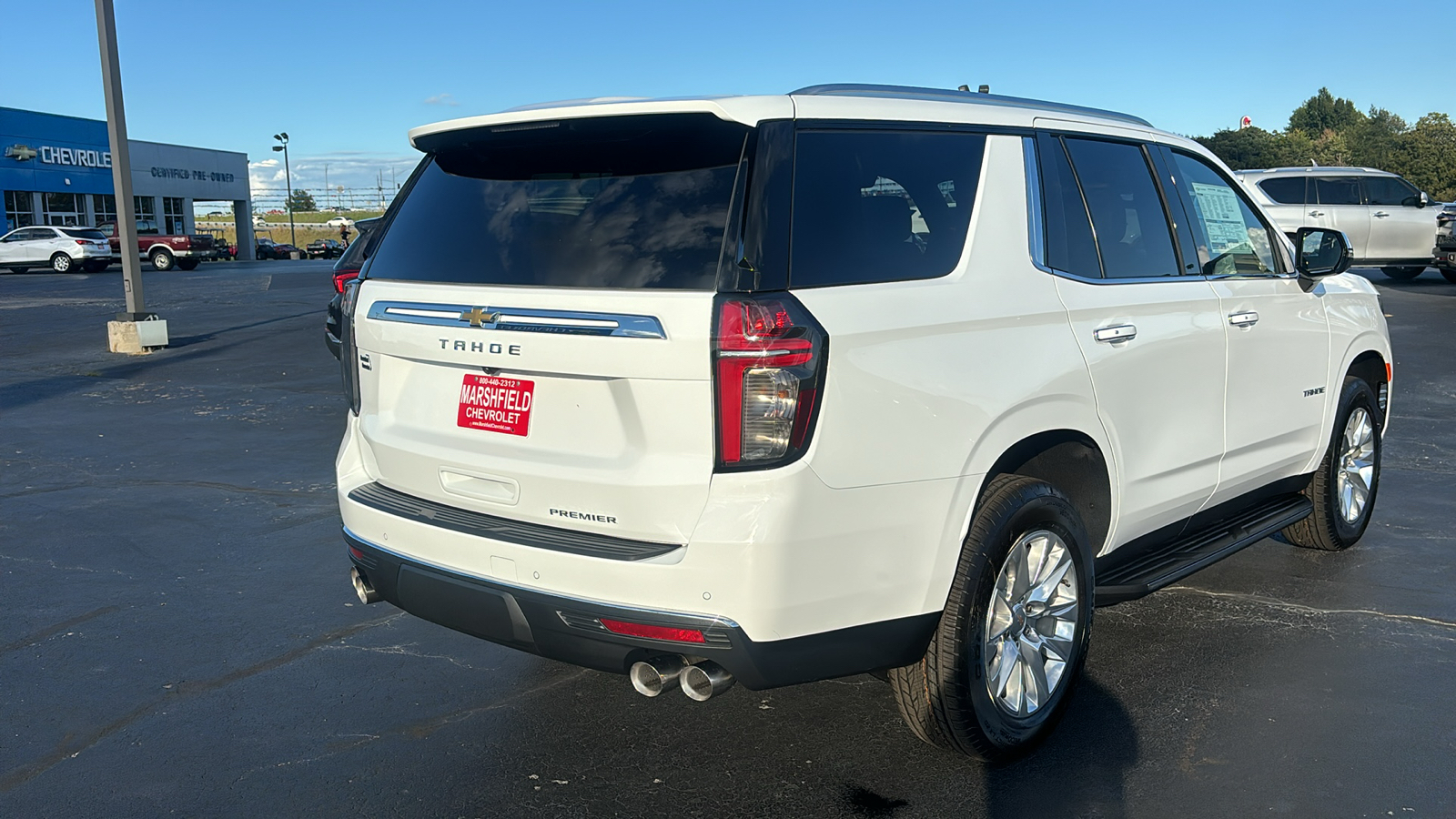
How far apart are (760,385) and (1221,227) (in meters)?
2.78

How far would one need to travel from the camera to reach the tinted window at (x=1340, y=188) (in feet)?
75.1

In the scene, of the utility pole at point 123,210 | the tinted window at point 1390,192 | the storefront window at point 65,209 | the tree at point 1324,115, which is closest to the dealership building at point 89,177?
the storefront window at point 65,209

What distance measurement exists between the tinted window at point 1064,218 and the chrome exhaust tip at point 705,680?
1.68 meters

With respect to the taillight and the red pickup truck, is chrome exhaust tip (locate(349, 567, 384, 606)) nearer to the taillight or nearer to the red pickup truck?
the taillight

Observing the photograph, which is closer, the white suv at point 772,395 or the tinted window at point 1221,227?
the white suv at point 772,395

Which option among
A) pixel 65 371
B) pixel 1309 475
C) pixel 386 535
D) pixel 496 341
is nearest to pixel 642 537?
pixel 496 341

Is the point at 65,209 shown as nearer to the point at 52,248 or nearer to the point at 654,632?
the point at 52,248

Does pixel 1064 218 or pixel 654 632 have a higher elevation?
pixel 1064 218

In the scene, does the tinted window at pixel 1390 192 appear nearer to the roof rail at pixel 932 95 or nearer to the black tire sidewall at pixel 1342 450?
the black tire sidewall at pixel 1342 450

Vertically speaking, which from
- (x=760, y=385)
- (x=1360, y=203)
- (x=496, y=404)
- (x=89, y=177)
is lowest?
(x=496, y=404)

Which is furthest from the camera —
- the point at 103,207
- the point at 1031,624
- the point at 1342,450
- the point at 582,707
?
the point at 103,207

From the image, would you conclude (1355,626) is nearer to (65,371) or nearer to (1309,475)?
(1309,475)

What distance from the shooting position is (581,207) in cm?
331

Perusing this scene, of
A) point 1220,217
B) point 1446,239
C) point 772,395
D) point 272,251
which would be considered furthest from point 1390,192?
point 272,251
